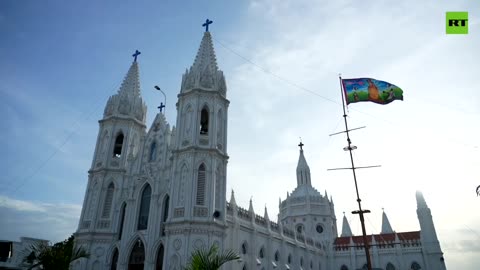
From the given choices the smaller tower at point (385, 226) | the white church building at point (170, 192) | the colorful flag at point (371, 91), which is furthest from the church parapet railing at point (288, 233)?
the smaller tower at point (385, 226)

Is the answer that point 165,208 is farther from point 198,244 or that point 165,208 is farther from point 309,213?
point 309,213

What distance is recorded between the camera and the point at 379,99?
2445cm

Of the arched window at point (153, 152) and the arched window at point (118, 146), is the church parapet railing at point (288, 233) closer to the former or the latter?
the arched window at point (153, 152)

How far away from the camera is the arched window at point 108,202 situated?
3700 centimetres

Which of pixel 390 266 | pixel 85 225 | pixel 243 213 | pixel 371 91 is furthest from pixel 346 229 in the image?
pixel 371 91

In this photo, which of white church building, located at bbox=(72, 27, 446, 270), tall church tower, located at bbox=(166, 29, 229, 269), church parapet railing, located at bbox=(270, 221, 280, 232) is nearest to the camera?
tall church tower, located at bbox=(166, 29, 229, 269)

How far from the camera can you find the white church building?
30188 mm

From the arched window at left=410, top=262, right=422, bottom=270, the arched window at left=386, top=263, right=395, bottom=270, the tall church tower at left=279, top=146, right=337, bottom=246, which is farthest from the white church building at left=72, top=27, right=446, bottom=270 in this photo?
the arched window at left=410, top=262, right=422, bottom=270

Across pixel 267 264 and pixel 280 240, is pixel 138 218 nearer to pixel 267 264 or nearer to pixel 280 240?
pixel 267 264

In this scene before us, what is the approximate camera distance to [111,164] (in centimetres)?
3922

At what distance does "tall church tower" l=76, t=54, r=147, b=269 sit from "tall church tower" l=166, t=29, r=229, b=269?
8.86m

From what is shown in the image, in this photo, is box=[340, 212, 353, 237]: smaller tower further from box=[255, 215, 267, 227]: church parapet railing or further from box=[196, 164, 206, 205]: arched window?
box=[196, 164, 206, 205]: arched window

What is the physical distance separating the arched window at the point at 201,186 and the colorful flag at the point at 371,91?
566 inches

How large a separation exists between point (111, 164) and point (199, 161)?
513 inches
